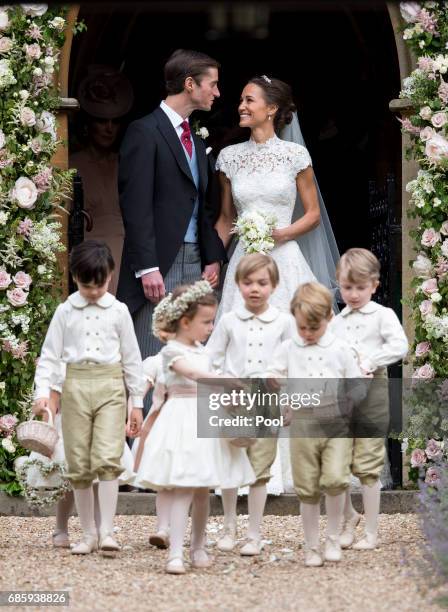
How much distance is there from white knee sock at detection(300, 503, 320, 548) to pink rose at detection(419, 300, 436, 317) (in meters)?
1.99

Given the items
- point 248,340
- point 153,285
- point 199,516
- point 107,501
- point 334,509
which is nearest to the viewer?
point 199,516

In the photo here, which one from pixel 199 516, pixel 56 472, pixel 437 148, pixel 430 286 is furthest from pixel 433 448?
pixel 56 472

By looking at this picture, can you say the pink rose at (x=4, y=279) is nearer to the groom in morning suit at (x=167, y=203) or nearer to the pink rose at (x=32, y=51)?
the groom in morning suit at (x=167, y=203)

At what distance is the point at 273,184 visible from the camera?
7.42 metres

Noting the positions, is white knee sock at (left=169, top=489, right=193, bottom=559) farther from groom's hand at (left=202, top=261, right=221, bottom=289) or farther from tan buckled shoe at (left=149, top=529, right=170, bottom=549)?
groom's hand at (left=202, top=261, right=221, bottom=289)

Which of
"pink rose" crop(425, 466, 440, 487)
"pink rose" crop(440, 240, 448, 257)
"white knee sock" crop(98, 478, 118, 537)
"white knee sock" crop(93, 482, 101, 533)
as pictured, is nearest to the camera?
"white knee sock" crop(98, 478, 118, 537)

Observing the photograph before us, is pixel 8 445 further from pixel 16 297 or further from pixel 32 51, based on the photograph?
pixel 32 51

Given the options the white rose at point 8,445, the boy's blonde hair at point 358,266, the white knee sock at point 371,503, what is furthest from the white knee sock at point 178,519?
the white rose at point 8,445

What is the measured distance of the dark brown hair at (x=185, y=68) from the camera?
727cm

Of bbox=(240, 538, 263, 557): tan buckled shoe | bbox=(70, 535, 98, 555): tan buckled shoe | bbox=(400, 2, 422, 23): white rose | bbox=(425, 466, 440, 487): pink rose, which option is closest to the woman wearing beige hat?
bbox=(400, 2, 422, 23): white rose

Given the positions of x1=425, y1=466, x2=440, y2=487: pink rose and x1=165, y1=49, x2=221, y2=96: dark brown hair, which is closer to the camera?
x1=425, y1=466, x2=440, y2=487: pink rose

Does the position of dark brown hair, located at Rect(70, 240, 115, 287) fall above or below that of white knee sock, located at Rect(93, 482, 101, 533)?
above

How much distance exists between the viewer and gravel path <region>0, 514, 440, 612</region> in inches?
187

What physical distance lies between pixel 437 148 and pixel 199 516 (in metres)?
2.72
